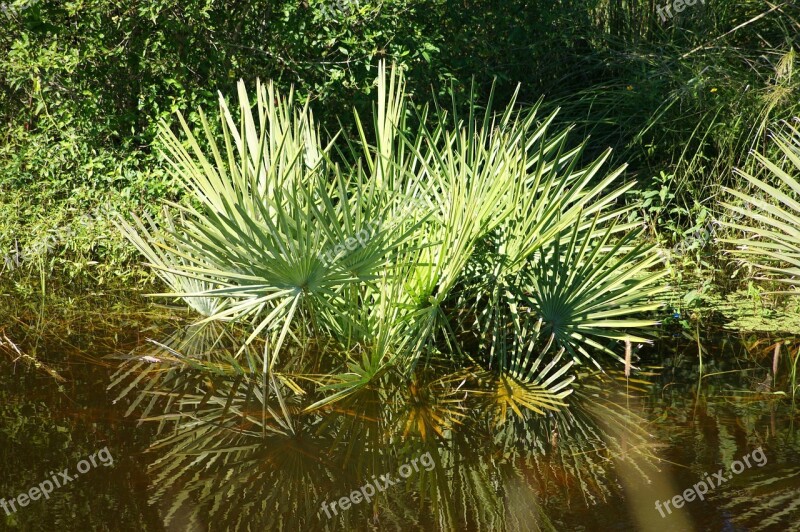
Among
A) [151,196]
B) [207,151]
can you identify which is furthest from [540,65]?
[151,196]

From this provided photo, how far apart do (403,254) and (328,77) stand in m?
2.65

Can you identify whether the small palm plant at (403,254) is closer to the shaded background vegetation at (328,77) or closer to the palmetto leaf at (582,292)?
the palmetto leaf at (582,292)

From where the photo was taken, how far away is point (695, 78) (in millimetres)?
6141

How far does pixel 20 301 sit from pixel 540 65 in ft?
14.4

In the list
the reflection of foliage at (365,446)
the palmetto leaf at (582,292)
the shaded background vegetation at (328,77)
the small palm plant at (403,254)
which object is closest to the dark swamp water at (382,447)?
the reflection of foliage at (365,446)

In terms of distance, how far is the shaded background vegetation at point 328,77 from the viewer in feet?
20.4

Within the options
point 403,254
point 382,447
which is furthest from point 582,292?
point 382,447

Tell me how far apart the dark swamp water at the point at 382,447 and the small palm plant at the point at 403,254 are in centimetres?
22

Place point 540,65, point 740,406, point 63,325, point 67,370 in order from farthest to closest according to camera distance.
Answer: point 540,65 → point 63,325 → point 67,370 → point 740,406

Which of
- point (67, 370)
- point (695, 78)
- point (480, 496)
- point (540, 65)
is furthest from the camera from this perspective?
point (540, 65)

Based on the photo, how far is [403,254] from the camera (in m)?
4.34

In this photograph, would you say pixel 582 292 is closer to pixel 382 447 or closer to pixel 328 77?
pixel 382 447

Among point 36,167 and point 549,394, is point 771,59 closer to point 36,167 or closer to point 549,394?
point 549,394

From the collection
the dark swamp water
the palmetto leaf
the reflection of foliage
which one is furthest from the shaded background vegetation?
the reflection of foliage
